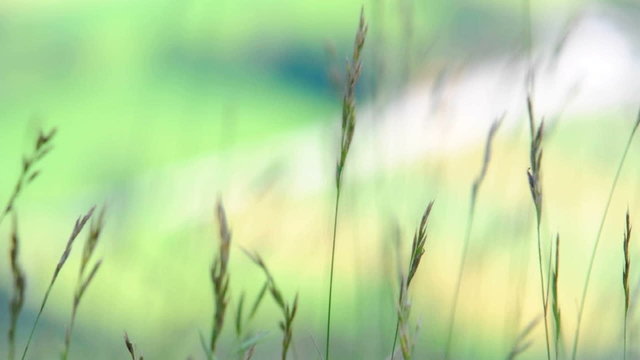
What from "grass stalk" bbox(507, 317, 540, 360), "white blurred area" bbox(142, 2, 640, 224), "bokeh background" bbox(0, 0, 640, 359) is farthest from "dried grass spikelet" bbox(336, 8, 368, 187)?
"white blurred area" bbox(142, 2, 640, 224)

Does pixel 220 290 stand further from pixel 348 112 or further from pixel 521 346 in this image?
pixel 521 346

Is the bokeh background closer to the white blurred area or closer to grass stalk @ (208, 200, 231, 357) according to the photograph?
the white blurred area

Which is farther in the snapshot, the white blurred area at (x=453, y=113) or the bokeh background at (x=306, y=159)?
the white blurred area at (x=453, y=113)

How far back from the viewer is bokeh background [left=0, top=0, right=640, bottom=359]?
2.12 meters

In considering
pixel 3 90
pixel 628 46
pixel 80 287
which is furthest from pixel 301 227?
pixel 80 287

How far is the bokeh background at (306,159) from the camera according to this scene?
2.12m

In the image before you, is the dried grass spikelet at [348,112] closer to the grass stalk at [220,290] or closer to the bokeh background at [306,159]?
the grass stalk at [220,290]

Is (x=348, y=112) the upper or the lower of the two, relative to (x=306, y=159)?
upper

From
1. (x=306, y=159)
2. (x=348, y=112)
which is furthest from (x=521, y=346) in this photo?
(x=306, y=159)

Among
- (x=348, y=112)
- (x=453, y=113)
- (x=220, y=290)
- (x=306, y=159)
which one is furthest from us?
(x=306, y=159)

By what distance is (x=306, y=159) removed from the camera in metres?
3.00

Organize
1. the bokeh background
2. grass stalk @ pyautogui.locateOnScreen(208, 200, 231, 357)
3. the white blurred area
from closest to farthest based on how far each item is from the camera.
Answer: grass stalk @ pyautogui.locateOnScreen(208, 200, 231, 357) → the bokeh background → the white blurred area

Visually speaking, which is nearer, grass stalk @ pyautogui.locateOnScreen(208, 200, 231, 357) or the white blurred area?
grass stalk @ pyautogui.locateOnScreen(208, 200, 231, 357)

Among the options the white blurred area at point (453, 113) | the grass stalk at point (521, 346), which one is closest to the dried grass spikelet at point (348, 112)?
the grass stalk at point (521, 346)
